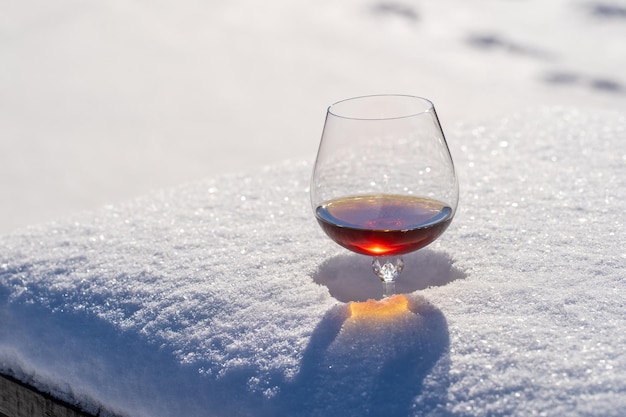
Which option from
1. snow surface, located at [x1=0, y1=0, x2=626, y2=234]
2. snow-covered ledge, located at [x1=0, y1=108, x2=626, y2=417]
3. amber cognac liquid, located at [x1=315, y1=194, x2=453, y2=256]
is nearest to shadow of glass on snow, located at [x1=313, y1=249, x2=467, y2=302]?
snow-covered ledge, located at [x1=0, y1=108, x2=626, y2=417]

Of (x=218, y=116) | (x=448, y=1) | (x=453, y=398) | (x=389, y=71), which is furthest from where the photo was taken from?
(x=448, y=1)

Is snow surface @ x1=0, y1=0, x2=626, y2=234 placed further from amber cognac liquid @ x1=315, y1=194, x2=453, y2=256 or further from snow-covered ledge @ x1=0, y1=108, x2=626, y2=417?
amber cognac liquid @ x1=315, y1=194, x2=453, y2=256

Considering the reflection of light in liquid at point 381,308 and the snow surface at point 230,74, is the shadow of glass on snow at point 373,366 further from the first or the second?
the snow surface at point 230,74

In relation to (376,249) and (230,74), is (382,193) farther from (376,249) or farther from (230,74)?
(230,74)

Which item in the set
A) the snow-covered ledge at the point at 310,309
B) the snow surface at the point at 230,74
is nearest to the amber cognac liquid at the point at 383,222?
the snow-covered ledge at the point at 310,309

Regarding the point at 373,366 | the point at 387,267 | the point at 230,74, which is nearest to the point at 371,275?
the point at 387,267

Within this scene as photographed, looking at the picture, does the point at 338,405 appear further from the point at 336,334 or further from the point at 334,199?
the point at 334,199

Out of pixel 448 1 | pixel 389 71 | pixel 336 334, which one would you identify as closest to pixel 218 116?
pixel 389 71
